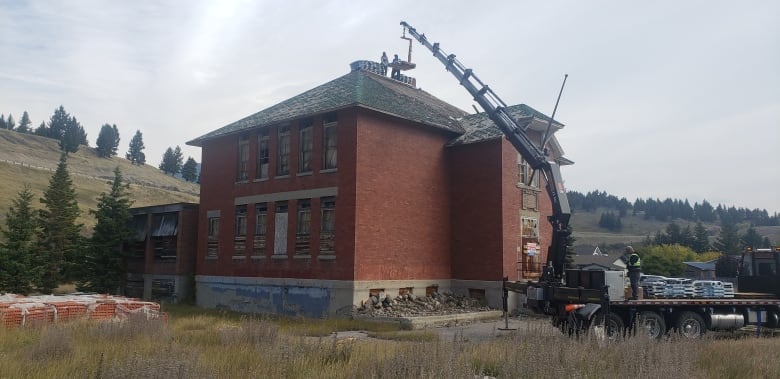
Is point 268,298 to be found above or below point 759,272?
below

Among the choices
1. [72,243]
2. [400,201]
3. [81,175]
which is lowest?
[72,243]

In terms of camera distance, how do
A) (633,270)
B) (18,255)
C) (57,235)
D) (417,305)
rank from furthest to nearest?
(57,235)
(18,255)
(417,305)
(633,270)

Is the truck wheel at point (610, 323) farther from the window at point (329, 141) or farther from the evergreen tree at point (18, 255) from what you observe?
the evergreen tree at point (18, 255)

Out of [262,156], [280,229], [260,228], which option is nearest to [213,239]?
[260,228]

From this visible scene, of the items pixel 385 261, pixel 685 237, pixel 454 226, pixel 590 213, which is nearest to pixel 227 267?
pixel 385 261

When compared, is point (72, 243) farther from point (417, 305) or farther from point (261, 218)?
point (417, 305)

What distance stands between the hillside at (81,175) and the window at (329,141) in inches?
2071

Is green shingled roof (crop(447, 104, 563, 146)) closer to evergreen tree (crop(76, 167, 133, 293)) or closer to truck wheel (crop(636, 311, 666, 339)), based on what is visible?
truck wheel (crop(636, 311, 666, 339))

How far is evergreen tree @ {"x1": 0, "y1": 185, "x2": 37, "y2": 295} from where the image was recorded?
28312mm

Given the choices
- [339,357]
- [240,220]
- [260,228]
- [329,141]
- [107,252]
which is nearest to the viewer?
[339,357]

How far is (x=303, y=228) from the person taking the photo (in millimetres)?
24672

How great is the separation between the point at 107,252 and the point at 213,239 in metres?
6.78

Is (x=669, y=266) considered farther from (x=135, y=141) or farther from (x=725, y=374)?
(x=135, y=141)

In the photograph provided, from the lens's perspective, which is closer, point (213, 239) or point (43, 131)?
point (213, 239)
